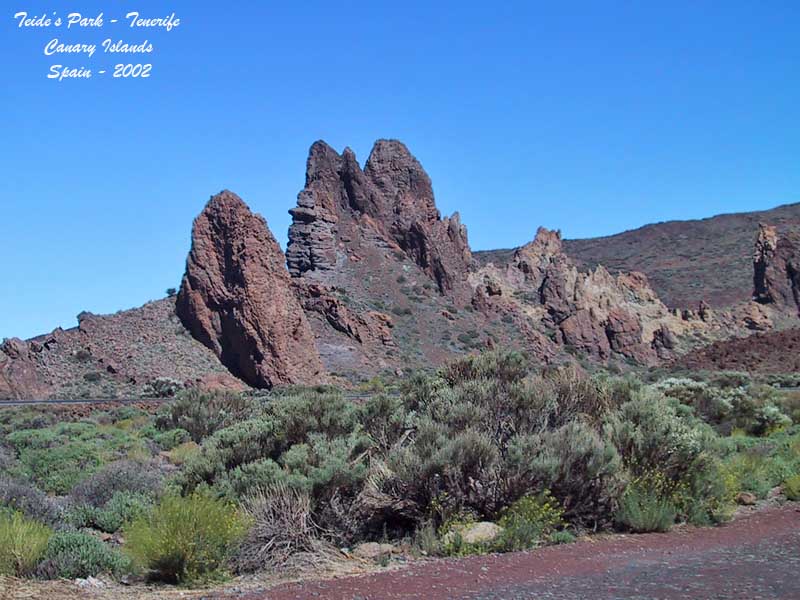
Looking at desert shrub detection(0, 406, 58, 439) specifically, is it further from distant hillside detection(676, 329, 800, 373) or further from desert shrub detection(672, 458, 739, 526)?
distant hillside detection(676, 329, 800, 373)

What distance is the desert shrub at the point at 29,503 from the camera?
10.6 metres

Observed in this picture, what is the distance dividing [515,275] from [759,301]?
24.4 meters

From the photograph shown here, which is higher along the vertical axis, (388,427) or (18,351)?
(18,351)

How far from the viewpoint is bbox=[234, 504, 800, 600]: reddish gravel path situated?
296 inches

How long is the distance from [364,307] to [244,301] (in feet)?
62.4

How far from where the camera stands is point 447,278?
71500 mm

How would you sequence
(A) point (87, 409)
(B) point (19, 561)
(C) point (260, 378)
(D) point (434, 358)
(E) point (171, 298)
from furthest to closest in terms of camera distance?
1. (D) point (434, 358)
2. (E) point (171, 298)
3. (C) point (260, 378)
4. (A) point (87, 409)
5. (B) point (19, 561)

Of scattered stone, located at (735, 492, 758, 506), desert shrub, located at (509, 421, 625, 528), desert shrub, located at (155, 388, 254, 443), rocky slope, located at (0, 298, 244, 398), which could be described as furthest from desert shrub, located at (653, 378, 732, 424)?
rocky slope, located at (0, 298, 244, 398)

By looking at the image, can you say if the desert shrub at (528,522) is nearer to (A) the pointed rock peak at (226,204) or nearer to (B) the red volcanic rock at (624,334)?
(A) the pointed rock peak at (226,204)

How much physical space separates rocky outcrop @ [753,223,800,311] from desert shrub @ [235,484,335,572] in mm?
81073

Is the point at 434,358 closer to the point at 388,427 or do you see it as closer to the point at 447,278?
the point at 447,278

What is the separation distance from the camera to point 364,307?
2498 inches

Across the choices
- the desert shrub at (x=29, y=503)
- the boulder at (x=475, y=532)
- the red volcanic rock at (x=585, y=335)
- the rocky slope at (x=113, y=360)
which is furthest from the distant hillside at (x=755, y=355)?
the desert shrub at (x=29, y=503)

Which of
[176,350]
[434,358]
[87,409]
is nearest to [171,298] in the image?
[176,350]
